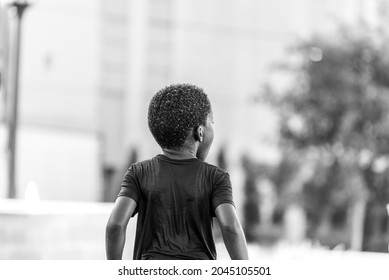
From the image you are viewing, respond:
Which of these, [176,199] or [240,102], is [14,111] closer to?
[176,199]

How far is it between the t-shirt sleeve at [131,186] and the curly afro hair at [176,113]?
0.17 meters

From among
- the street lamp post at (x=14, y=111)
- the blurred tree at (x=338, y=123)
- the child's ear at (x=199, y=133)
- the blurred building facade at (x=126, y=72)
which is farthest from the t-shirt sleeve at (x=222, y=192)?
the blurred building facade at (x=126, y=72)

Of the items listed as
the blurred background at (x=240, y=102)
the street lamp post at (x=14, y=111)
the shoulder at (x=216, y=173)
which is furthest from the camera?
the blurred background at (x=240, y=102)

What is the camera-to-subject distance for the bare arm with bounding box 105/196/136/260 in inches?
109

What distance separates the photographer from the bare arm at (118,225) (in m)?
2.77

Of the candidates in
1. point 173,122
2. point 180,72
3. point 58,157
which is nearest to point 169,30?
point 180,72

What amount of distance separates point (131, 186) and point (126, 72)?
1140 inches

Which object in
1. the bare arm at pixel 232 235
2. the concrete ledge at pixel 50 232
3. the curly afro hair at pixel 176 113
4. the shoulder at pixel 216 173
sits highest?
the curly afro hair at pixel 176 113

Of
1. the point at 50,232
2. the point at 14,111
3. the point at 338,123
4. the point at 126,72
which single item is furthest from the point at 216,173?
the point at 126,72

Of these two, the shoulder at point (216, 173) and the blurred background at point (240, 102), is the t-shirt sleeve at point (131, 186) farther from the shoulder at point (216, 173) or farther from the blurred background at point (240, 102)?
the blurred background at point (240, 102)

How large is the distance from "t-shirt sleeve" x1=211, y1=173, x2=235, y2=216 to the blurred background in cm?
1649

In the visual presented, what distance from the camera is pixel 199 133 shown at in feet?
9.55

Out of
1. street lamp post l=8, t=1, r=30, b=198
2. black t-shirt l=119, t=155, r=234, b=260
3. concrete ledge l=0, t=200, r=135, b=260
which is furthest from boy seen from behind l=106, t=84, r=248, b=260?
street lamp post l=8, t=1, r=30, b=198

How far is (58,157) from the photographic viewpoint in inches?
1157
